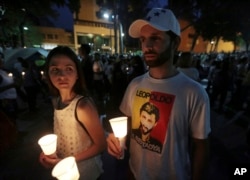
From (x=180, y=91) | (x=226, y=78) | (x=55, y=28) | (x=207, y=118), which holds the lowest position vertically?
(x=226, y=78)

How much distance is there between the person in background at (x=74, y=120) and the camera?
2037mm

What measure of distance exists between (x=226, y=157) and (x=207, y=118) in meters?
3.78

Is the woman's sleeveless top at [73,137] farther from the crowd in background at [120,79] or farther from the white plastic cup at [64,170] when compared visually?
the crowd in background at [120,79]

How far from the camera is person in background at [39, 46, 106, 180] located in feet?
6.68

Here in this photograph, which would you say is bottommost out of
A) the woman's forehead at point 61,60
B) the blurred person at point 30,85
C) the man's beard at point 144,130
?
the blurred person at point 30,85

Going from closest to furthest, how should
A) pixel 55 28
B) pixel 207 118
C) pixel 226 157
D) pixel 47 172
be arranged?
pixel 207 118, pixel 47 172, pixel 226 157, pixel 55 28

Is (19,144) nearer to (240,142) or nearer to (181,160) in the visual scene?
(181,160)

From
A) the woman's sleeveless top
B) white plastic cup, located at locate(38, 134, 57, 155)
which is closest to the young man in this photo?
the woman's sleeveless top

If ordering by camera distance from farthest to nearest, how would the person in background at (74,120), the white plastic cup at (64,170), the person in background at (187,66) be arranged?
1. the person in background at (187,66)
2. the person in background at (74,120)
3. the white plastic cup at (64,170)

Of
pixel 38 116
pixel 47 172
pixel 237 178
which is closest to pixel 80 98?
pixel 47 172

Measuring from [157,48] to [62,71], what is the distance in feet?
3.04

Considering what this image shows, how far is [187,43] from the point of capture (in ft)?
219

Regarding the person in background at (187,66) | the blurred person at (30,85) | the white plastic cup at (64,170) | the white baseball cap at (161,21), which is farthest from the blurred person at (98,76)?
the white plastic cup at (64,170)

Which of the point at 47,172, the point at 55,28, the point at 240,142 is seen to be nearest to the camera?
the point at 47,172
